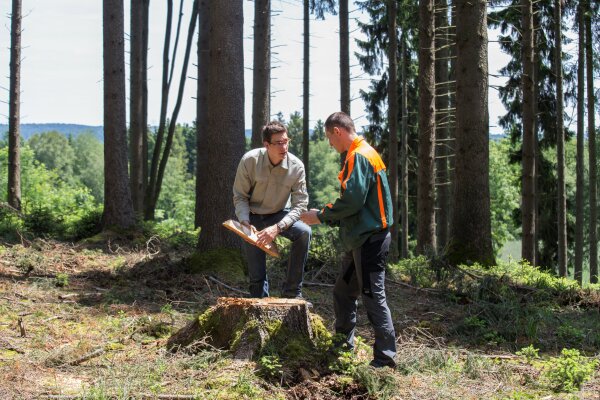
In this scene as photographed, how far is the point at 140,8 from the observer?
21.8 m

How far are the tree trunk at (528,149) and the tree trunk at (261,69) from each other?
6.16m

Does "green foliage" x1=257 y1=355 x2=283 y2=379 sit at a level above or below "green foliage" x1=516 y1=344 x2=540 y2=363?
above

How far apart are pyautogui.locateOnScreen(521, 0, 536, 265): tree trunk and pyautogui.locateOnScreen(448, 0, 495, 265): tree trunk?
494 centimetres

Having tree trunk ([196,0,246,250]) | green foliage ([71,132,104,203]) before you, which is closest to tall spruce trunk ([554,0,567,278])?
tree trunk ([196,0,246,250])

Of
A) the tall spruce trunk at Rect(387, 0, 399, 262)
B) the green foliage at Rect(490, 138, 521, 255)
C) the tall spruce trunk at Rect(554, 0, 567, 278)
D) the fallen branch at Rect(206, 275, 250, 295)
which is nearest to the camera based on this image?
the fallen branch at Rect(206, 275, 250, 295)

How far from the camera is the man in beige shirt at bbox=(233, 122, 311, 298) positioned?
7.04 meters

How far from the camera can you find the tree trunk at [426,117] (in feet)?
53.2

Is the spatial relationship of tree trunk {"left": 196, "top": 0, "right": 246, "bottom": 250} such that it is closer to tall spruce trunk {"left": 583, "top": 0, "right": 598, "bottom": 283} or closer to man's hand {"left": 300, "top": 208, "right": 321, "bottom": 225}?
man's hand {"left": 300, "top": 208, "right": 321, "bottom": 225}

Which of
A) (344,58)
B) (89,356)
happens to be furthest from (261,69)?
(89,356)

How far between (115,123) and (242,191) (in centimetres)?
945

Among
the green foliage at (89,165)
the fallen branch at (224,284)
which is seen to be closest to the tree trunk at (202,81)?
the fallen branch at (224,284)

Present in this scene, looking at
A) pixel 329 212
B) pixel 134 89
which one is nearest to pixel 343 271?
pixel 329 212

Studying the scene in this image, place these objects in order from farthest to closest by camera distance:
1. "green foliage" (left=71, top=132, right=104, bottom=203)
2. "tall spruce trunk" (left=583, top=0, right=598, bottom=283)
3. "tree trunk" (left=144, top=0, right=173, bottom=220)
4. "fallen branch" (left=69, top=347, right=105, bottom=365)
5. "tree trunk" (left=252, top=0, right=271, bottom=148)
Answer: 1. "green foliage" (left=71, top=132, right=104, bottom=203)
2. "tall spruce trunk" (left=583, top=0, right=598, bottom=283)
3. "tree trunk" (left=144, top=0, right=173, bottom=220)
4. "tree trunk" (left=252, top=0, right=271, bottom=148)
5. "fallen branch" (left=69, top=347, right=105, bottom=365)

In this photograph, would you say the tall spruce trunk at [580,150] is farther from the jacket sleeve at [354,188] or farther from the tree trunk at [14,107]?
the jacket sleeve at [354,188]
